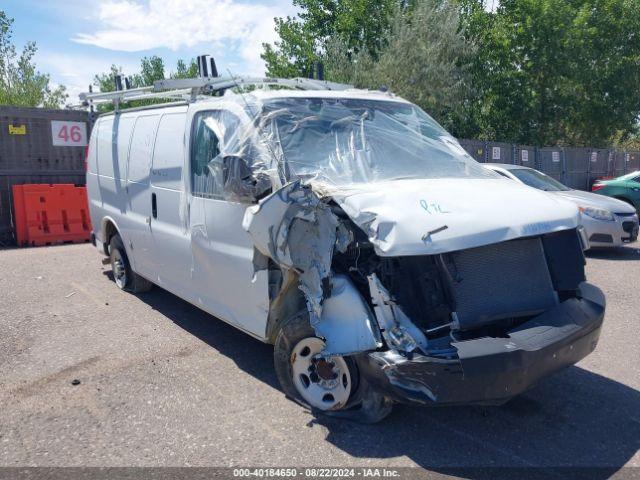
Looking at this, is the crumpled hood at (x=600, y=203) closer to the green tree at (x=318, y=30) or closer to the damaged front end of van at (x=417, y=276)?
the damaged front end of van at (x=417, y=276)

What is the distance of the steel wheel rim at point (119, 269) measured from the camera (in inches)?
286

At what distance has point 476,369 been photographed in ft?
10.6

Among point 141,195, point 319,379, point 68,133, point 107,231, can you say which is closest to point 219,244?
point 319,379

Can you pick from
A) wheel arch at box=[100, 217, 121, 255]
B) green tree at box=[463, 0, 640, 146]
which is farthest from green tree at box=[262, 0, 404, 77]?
wheel arch at box=[100, 217, 121, 255]

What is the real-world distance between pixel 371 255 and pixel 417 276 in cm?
33

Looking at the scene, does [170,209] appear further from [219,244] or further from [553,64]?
[553,64]

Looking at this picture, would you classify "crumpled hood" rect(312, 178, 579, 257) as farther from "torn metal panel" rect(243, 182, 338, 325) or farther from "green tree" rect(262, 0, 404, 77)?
"green tree" rect(262, 0, 404, 77)

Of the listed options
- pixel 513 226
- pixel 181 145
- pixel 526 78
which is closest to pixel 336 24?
pixel 526 78

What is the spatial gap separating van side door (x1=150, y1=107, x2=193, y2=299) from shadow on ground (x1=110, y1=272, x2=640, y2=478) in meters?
1.34

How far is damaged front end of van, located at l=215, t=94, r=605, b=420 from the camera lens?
11.0ft

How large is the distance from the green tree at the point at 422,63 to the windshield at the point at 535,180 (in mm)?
9719

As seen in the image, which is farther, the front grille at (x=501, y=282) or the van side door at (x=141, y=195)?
the van side door at (x=141, y=195)

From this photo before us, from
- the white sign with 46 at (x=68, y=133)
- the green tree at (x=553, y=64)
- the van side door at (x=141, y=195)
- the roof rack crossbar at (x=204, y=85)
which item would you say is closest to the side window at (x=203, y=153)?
the roof rack crossbar at (x=204, y=85)

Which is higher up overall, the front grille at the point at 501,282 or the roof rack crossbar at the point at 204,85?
the roof rack crossbar at the point at 204,85
